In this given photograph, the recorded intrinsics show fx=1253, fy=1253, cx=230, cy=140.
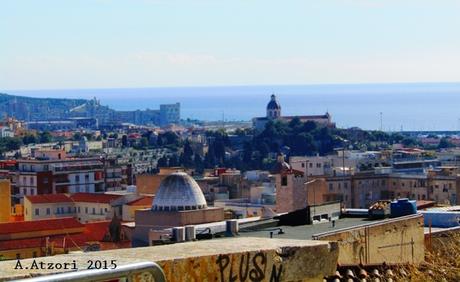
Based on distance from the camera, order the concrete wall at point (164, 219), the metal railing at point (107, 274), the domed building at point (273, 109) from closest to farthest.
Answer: the metal railing at point (107, 274), the concrete wall at point (164, 219), the domed building at point (273, 109)

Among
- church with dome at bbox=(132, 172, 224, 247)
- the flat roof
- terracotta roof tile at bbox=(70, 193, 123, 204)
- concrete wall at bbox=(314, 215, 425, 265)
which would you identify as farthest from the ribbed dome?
concrete wall at bbox=(314, 215, 425, 265)

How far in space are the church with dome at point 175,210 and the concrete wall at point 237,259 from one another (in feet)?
72.5

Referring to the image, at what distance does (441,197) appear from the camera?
48.3m

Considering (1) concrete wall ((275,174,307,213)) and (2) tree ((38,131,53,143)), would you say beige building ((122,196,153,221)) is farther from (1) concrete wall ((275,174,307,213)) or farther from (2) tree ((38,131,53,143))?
(2) tree ((38,131,53,143))

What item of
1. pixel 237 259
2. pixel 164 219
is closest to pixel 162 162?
pixel 164 219

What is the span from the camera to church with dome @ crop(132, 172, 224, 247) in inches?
1134

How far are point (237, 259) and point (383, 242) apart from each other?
7.80 m

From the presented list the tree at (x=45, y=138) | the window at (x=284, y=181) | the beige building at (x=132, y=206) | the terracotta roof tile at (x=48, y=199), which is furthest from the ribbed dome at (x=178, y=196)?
the tree at (x=45, y=138)

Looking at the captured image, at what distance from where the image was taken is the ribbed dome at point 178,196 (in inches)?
1172

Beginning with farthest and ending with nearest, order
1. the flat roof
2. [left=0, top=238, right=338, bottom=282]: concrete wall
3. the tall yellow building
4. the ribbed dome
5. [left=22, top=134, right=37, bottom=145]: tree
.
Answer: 1. [left=22, top=134, right=37, bottom=145]: tree
2. the tall yellow building
3. the ribbed dome
4. the flat roof
5. [left=0, top=238, right=338, bottom=282]: concrete wall

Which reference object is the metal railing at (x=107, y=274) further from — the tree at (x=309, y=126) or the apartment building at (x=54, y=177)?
the tree at (x=309, y=126)

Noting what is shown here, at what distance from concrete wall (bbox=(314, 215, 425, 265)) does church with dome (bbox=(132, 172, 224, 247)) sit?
1424cm

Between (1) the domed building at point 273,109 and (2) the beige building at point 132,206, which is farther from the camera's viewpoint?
(1) the domed building at point 273,109

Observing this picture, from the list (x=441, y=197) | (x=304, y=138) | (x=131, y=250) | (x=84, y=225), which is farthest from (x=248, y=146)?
(x=131, y=250)
